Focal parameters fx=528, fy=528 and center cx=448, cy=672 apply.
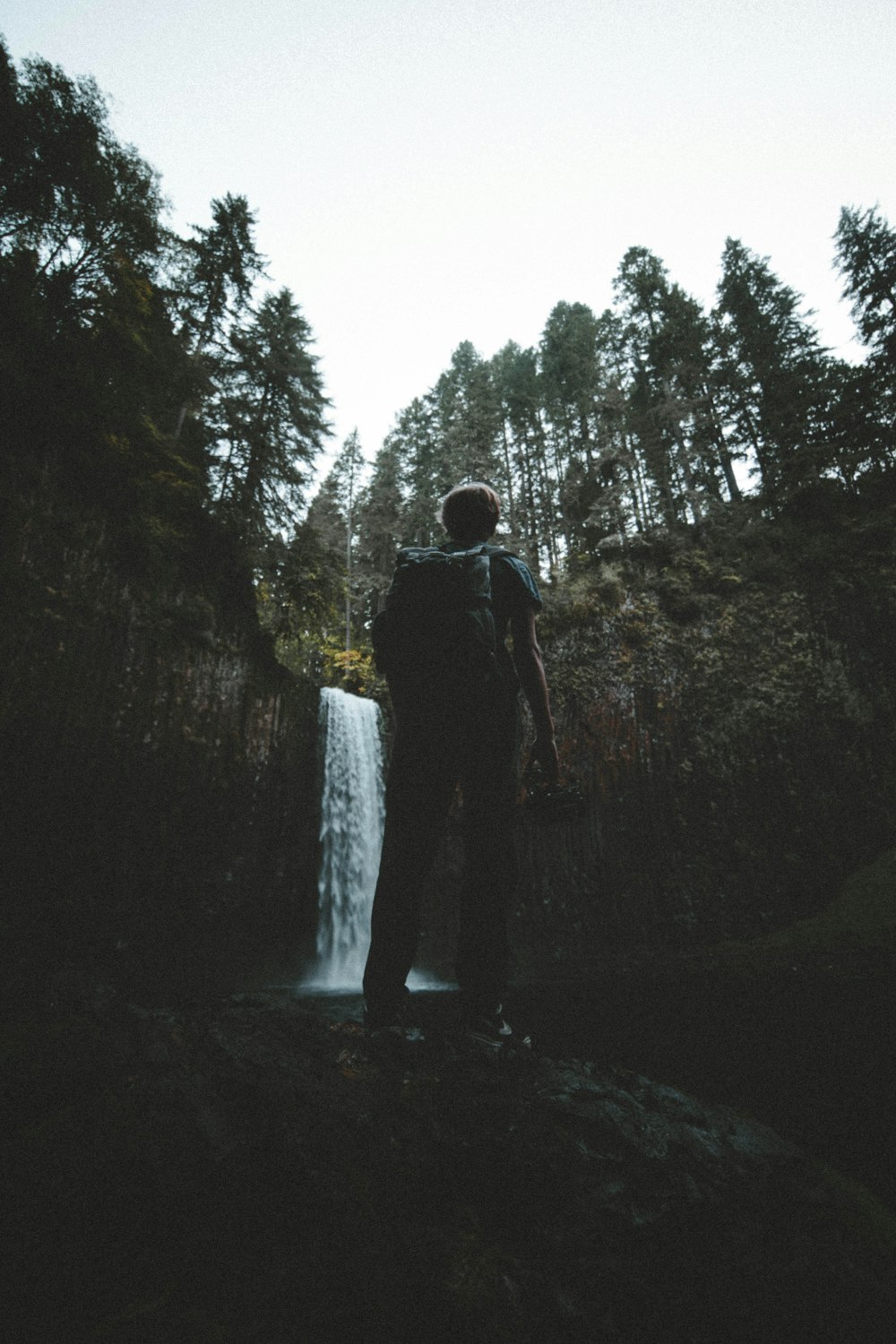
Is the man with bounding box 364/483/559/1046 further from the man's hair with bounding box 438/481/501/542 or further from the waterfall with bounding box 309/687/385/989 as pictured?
the waterfall with bounding box 309/687/385/989

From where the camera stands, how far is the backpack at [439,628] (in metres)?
2.57

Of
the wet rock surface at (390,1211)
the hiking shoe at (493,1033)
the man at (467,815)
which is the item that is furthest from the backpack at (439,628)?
the wet rock surface at (390,1211)

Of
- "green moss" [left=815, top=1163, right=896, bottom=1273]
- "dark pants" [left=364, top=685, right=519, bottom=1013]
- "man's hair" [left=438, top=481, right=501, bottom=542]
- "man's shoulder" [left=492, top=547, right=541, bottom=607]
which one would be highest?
"man's hair" [left=438, top=481, right=501, bottom=542]

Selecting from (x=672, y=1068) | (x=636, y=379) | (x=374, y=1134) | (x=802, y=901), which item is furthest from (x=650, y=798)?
(x=636, y=379)

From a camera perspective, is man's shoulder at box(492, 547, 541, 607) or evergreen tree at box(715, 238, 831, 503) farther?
evergreen tree at box(715, 238, 831, 503)

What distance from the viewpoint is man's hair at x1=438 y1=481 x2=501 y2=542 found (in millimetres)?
3020

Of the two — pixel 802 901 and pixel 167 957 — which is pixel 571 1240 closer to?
pixel 167 957

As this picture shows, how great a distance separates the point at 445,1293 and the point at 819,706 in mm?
12310

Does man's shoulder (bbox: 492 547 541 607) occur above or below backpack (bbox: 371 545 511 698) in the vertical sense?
above

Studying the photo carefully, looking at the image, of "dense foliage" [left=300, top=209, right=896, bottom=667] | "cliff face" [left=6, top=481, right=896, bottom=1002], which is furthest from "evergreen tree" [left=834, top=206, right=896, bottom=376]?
"cliff face" [left=6, top=481, right=896, bottom=1002]

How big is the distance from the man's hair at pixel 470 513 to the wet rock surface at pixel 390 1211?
248cm

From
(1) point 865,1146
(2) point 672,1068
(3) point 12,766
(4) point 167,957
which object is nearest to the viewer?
(1) point 865,1146

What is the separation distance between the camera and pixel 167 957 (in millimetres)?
8922

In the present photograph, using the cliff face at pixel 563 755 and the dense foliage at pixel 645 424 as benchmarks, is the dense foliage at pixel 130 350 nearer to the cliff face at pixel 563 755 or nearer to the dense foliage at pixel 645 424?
the cliff face at pixel 563 755
